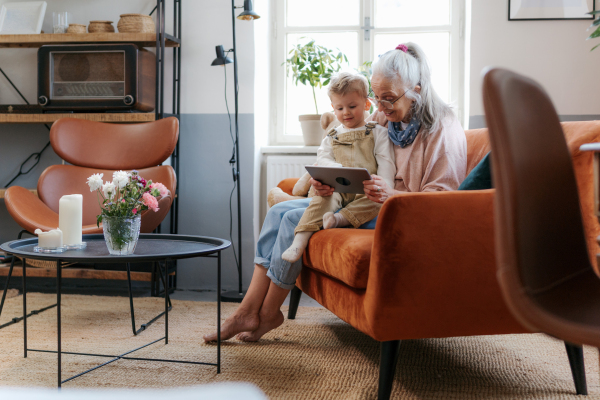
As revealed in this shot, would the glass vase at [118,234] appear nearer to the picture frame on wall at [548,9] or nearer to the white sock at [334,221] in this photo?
the white sock at [334,221]

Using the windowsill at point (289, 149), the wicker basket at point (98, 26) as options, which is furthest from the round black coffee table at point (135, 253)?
the wicker basket at point (98, 26)

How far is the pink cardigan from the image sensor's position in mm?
1617

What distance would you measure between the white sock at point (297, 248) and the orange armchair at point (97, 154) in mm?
992

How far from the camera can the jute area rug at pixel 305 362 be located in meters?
1.46

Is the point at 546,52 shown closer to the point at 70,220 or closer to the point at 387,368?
the point at 387,368

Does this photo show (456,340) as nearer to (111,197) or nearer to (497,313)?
(497,313)

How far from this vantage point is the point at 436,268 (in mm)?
1263

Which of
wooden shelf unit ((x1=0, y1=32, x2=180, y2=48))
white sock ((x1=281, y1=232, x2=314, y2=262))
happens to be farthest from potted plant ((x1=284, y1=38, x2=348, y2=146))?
white sock ((x1=281, y1=232, x2=314, y2=262))

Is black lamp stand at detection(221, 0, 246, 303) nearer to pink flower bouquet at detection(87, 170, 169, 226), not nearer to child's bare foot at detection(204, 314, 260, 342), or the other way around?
child's bare foot at detection(204, 314, 260, 342)

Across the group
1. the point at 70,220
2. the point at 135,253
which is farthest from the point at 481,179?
the point at 70,220

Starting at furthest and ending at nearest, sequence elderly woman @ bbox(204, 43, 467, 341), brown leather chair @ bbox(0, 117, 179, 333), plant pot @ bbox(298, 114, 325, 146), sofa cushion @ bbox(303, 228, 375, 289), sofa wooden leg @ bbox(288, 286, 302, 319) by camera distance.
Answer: plant pot @ bbox(298, 114, 325, 146) → brown leather chair @ bbox(0, 117, 179, 333) → sofa wooden leg @ bbox(288, 286, 302, 319) → elderly woman @ bbox(204, 43, 467, 341) → sofa cushion @ bbox(303, 228, 375, 289)

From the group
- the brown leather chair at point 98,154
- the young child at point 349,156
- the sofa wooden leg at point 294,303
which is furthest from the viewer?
the brown leather chair at point 98,154

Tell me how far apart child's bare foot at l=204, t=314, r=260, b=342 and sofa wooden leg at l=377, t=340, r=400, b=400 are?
0.63 meters

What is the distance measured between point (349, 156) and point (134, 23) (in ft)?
5.42
